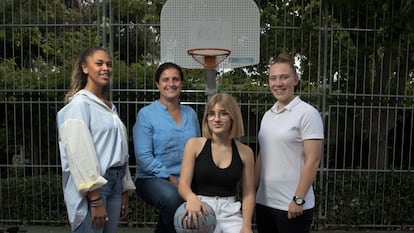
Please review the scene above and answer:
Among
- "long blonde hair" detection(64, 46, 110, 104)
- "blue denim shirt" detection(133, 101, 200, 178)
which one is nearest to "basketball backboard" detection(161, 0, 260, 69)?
"blue denim shirt" detection(133, 101, 200, 178)

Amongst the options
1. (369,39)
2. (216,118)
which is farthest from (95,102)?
(369,39)

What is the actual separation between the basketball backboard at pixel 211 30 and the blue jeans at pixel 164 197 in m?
1.70

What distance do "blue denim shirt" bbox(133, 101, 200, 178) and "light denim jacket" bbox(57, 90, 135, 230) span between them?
305 millimetres

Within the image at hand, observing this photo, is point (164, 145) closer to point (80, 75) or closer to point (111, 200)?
point (111, 200)

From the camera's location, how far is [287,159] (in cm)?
260

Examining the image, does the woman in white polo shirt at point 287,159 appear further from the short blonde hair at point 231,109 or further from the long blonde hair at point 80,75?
the long blonde hair at point 80,75

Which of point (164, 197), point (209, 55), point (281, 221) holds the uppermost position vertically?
point (209, 55)

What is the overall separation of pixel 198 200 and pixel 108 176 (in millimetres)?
534

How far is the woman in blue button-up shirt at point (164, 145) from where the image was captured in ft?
9.23

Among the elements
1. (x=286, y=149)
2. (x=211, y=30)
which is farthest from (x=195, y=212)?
(x=211, y=30)

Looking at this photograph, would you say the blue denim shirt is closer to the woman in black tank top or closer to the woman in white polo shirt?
the woman in black tank top

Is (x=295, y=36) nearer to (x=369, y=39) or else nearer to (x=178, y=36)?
(x=369, y=39)

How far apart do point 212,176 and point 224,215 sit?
0.24 metres

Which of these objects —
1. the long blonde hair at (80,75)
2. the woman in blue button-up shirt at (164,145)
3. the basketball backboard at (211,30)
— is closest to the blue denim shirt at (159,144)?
the woman in blue button-up shirt at (164,145)
